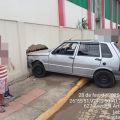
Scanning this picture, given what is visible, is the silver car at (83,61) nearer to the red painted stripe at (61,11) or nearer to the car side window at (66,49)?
the car side window at (66,49)

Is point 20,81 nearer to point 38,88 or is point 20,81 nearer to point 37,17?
point 38,88

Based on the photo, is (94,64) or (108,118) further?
(94,64)

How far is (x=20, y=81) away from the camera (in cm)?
963

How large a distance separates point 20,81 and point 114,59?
331 cm

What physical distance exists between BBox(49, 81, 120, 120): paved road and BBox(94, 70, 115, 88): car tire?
7.0 inches

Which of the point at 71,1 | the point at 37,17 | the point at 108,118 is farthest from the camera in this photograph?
the point at 71,1

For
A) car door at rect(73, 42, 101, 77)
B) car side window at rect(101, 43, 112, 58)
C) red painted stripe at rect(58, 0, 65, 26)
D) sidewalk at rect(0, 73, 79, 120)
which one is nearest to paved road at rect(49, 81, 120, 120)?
sidewalk at rect(0, 73, 79, 120)

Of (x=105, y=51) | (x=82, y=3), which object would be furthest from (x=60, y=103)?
(x=82, y=3)

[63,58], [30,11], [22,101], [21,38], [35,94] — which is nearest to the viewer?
[22,101]

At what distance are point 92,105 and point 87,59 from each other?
8.31ft

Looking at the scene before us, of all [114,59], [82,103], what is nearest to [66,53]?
[114,59]

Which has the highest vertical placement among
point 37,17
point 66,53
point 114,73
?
point 37,17

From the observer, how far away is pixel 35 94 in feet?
26.4

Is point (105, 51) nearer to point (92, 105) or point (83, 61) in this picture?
point (83, 61)
